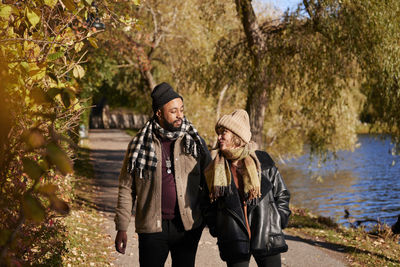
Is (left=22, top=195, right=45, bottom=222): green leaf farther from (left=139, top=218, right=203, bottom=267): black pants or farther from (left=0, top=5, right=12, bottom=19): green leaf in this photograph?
(left=139, top=218, right=203, bottom=267): black pants

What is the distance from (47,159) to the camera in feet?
6.21

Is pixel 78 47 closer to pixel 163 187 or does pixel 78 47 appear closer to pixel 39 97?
pixel 163 187

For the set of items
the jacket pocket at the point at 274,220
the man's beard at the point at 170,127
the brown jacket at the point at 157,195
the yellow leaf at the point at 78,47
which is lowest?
the jacket pocket at the point at 274,220

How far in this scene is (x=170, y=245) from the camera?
3.71 m

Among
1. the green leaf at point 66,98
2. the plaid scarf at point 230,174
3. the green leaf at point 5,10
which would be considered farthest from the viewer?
the plaid scarf at point 230,174

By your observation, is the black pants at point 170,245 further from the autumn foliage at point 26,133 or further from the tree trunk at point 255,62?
the tree trunk at point 255,62

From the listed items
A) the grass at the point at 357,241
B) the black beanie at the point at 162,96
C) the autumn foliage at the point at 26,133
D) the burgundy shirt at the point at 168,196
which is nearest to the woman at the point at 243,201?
the burgundy shirt at the point at 168,196

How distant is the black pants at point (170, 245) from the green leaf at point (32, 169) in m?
1.85

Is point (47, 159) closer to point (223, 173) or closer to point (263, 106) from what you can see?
point (223, 173)

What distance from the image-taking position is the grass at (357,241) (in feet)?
24.6

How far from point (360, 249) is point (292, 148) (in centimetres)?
1629

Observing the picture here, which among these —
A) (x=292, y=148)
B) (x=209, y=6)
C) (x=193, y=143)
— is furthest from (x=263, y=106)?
(x=292, y=148)

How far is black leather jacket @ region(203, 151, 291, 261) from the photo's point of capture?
3609mm

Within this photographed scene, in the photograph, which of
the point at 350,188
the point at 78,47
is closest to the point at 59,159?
the point at 78,47
